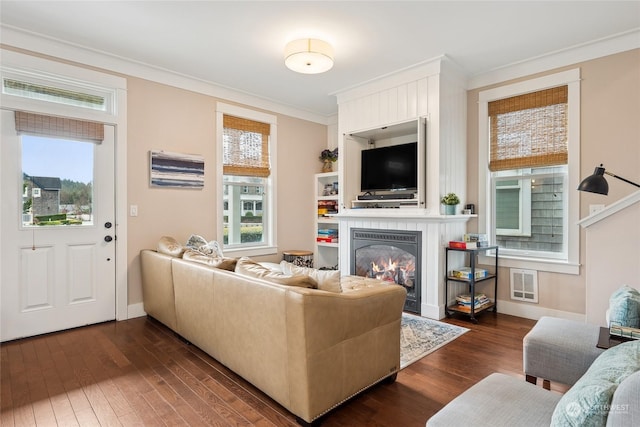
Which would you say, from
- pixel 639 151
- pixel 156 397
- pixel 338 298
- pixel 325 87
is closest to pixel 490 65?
pixel 639 151

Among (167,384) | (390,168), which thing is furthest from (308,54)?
(167,384)

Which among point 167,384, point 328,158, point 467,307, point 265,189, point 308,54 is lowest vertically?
point 167,384

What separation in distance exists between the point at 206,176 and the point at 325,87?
1911 millimetres

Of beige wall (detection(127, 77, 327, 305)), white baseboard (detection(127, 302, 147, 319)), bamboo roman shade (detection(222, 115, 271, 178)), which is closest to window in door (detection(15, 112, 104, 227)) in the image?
beige wall (detection(127, 77, 327, 305))

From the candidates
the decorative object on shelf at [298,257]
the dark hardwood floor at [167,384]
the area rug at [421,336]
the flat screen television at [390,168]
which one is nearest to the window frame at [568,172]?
the flat screen television at [390,168]

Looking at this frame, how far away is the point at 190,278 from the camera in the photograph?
2.70m

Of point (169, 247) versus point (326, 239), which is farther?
point (326, 239)

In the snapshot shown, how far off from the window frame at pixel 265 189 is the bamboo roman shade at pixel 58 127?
4.37 ft

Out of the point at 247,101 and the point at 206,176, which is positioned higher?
the point at 247,101

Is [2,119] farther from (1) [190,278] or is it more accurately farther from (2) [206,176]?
(1) [190,278]

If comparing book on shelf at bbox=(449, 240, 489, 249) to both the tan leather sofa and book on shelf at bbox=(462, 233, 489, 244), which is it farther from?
the tan leather sofa

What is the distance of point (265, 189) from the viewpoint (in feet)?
16.5

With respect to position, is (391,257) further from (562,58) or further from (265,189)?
(562,58)

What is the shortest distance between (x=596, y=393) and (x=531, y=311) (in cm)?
321
